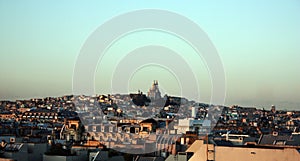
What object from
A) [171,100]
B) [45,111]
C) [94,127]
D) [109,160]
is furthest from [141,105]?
[109,160]

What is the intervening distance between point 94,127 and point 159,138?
13.1m

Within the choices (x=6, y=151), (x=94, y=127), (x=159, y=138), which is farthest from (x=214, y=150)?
(x=94, y=127)

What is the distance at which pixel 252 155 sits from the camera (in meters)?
20.6

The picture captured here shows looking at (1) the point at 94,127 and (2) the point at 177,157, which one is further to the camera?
(1) the point at 94,127

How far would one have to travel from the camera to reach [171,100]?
8956 cm

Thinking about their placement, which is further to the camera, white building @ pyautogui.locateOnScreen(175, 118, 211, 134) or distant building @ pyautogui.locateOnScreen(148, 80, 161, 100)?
distant building @ pyautogui.locateOnScreen(148, 80, 161, 100)

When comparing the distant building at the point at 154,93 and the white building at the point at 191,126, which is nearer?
the white building at the point at 191,126

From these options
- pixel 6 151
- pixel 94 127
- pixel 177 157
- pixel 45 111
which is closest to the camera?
pixel 177 157

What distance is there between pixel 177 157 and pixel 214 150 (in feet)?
10.4

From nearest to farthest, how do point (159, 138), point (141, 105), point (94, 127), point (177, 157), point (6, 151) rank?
point (177, 157) → point (6, 151) → point (159, 138) → point (94, 127) → point (141, 105)

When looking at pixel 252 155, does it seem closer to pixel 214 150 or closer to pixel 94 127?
pixel 214 150

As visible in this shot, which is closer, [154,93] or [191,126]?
[191,126]

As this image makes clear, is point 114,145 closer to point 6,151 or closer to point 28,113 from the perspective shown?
point 6,151

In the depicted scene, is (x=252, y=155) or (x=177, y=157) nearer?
(x=252, y=155)
